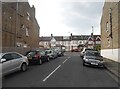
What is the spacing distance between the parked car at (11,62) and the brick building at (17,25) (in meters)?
12.2

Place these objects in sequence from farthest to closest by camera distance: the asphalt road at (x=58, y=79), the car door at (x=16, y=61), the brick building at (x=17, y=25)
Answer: the brick building at (x=17, y=25) < the car door at (x=16, y=61) < the asphalt road at (x=58, y=79)

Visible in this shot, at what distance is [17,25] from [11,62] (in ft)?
64.3

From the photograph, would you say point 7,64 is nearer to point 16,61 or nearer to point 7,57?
point 7,57

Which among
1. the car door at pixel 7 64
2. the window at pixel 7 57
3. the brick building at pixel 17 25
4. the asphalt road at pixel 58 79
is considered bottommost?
the asphalt road at pixel 58 79

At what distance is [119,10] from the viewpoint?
2141 centimetres

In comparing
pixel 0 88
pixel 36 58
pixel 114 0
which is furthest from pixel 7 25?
pixel 0 88

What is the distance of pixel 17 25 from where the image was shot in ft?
101

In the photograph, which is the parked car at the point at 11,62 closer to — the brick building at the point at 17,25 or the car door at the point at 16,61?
the car door at the point at 16,61

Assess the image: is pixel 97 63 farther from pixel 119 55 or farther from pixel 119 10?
pixel 119 10

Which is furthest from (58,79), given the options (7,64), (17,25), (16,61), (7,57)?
(17,25)

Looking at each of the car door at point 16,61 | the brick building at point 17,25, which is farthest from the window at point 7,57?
the brick building at point 17,25

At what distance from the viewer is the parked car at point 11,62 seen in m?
11.1

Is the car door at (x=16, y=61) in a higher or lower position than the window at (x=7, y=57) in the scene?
lower

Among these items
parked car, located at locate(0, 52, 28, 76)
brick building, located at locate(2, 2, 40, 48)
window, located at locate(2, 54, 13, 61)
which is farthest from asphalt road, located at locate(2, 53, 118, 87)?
brick building, located at locate(2, 2, 40, 48)
